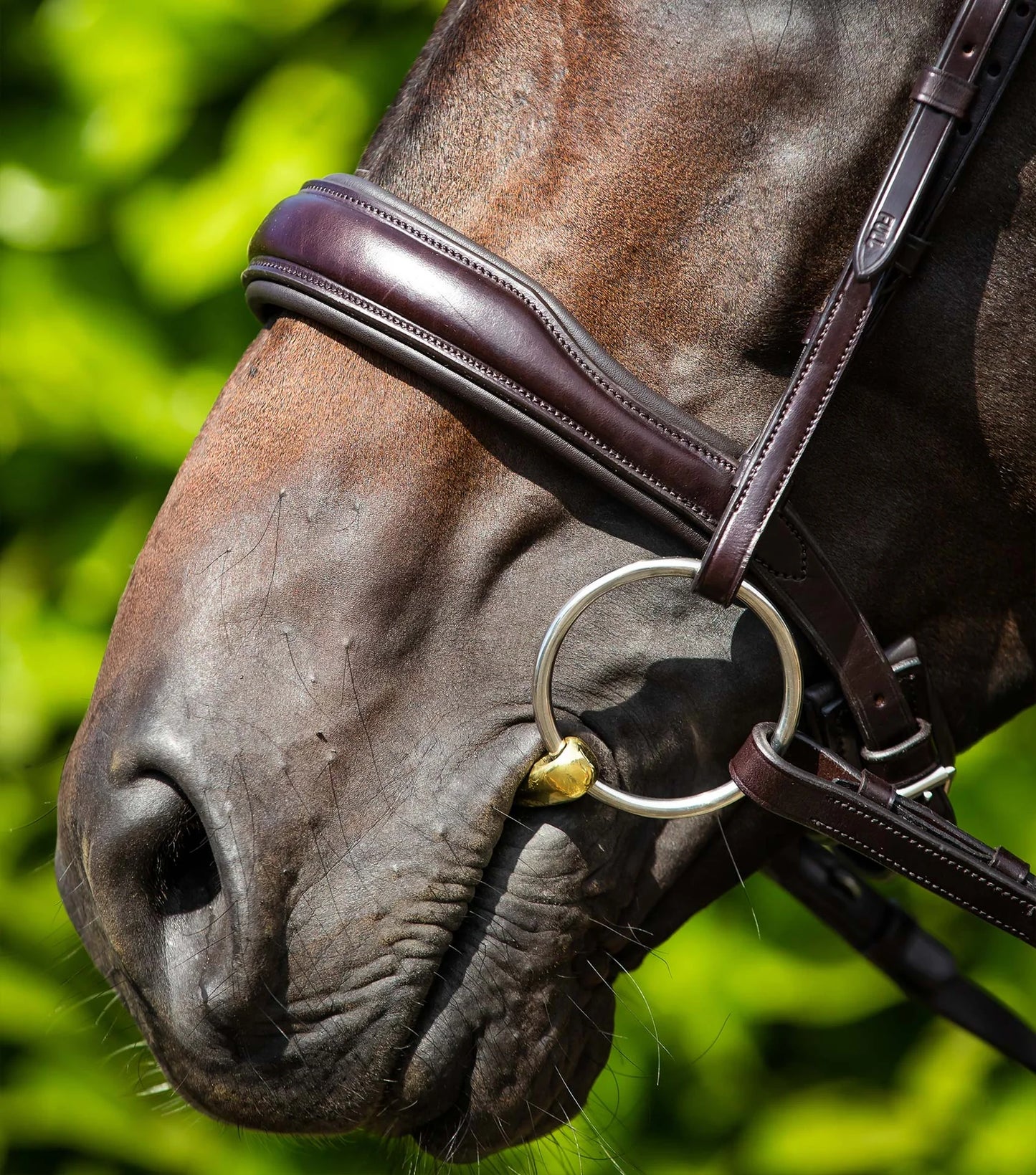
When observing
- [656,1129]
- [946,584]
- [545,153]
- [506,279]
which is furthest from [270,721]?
[656,1129]

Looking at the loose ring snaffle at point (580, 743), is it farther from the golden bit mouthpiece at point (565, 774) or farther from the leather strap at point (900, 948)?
the leather strap at point (900, 948)

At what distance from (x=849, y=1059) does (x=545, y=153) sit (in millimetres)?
1996

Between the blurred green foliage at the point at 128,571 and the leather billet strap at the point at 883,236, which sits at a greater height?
the leather billet strap at the point at 883,236

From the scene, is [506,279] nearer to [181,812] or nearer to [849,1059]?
[181,812]

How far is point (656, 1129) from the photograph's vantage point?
2387 millimetres

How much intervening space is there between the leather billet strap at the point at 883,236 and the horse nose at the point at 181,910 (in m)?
0.41

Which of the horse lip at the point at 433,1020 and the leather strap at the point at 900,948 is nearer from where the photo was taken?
the horse lip at the point at 433,1020

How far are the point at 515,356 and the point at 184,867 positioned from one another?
48cm

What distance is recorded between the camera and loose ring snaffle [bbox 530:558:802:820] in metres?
0.94

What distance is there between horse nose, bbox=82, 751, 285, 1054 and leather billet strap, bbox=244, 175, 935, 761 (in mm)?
374

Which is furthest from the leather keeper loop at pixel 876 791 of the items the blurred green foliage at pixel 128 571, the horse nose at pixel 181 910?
the blurred green foliage at pixel 128 571

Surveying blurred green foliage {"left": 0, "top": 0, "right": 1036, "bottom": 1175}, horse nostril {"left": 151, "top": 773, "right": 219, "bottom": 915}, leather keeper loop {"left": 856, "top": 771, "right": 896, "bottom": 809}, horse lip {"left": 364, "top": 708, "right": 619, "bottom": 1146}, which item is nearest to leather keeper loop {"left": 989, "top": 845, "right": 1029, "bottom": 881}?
leather keeper loop {"left": 856, "top": 771, "right": 896, "bottom": 809}

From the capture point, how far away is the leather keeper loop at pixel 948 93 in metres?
0.91

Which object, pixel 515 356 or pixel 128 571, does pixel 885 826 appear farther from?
pixel 128 571
